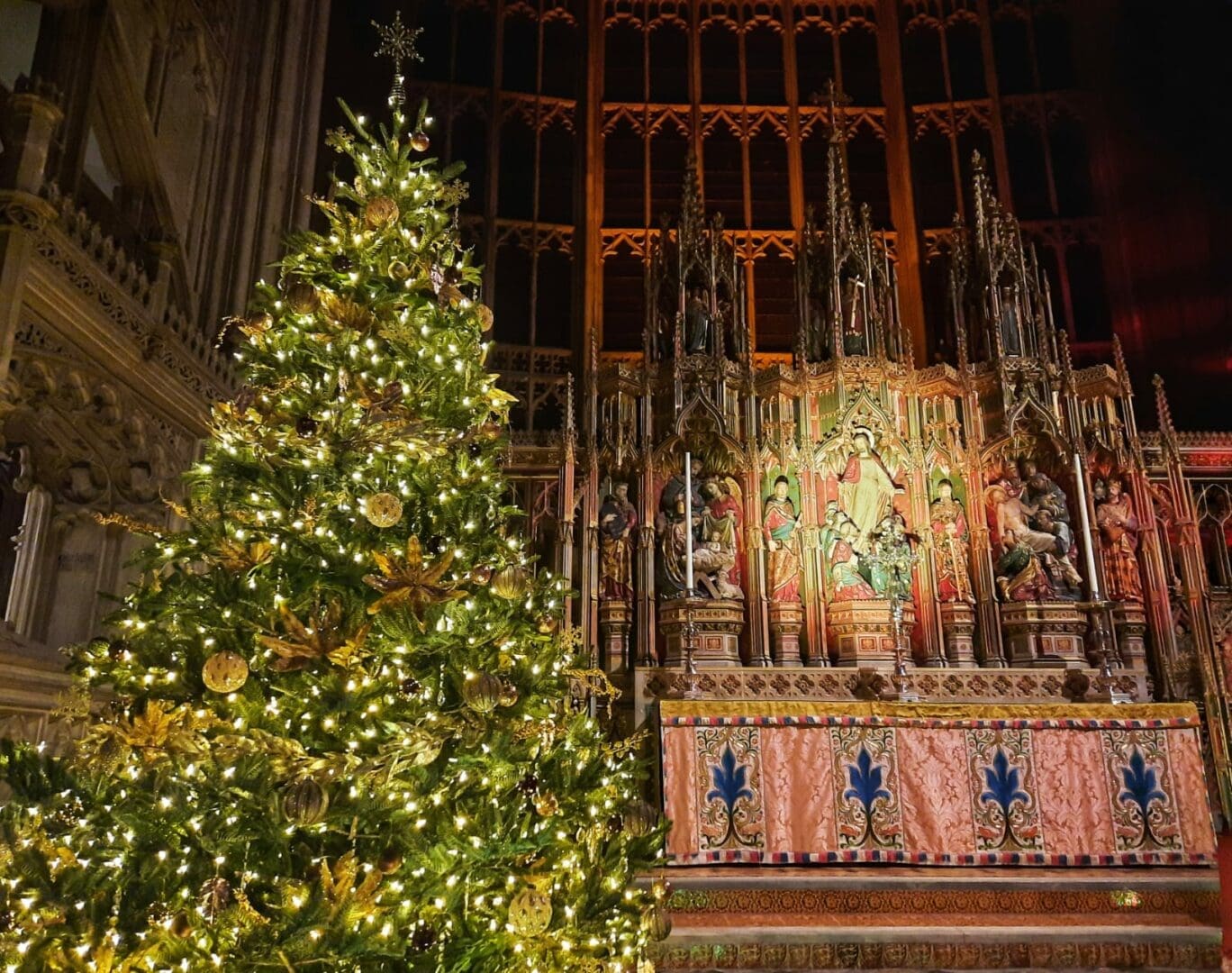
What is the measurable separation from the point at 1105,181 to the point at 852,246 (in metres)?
4.16

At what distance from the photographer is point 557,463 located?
820cm

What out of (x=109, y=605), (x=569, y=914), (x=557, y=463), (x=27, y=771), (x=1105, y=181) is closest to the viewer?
(x=27, y=771)

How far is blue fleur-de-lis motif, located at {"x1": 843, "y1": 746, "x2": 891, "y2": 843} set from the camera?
20.5ft

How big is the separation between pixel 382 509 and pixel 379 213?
141cm

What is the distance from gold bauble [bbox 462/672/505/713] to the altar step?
123 inches

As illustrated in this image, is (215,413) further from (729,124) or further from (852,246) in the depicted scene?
(729,124)

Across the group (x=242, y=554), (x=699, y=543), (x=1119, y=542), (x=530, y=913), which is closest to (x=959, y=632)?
(x=1119, y=542)

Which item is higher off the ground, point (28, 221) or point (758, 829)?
point (28, 221)

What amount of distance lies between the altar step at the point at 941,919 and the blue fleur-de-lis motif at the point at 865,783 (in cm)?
48

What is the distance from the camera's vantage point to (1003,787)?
6.23 meters

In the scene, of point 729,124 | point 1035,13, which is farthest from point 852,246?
point 1035,13

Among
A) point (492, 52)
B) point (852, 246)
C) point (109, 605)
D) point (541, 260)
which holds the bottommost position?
point (109, 605)

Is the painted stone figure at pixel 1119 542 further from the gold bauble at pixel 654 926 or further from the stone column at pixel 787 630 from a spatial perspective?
the gold bauble at pixel 654 926

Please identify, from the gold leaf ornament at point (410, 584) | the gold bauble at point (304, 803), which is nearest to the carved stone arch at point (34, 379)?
the gold leaf ornament at point (410, 584)
